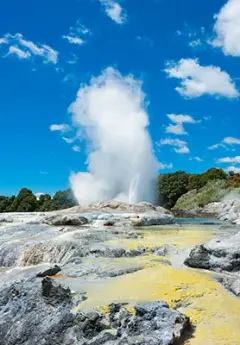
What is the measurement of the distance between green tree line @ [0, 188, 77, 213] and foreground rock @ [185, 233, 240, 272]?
65.1 m

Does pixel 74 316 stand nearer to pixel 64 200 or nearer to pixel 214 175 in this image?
pixel 64 200

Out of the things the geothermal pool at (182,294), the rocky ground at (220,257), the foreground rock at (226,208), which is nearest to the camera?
the geothermal pool at (182,294)

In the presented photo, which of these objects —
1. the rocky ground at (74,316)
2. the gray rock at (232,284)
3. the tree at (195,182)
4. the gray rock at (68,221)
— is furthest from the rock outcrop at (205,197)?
the gray rock at (232,284)

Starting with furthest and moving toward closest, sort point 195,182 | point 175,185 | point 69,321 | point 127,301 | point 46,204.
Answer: point 195,182
point 175,185
point 46,204
point 127,301
point 69,321

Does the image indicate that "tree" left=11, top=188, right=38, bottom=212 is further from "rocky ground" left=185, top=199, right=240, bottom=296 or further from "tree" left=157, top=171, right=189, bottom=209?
"rocky ground" left=185, top=199, right=240, bottom=296

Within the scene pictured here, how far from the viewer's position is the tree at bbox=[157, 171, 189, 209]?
88812mm

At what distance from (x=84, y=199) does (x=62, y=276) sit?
53493 millimetres

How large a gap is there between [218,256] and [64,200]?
224 feet

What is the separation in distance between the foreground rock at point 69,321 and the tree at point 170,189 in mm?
77988

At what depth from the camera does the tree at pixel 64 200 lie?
3123 inches

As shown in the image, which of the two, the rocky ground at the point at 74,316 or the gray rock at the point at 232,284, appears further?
the gray rock at the point at 232,284

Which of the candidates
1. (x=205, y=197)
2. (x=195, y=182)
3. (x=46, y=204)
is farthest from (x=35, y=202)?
(x=205, y=197)

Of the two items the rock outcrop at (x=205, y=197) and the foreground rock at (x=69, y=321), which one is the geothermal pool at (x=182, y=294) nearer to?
the foreground rock at (x=69, y=321)

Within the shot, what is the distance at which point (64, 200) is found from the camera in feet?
264
